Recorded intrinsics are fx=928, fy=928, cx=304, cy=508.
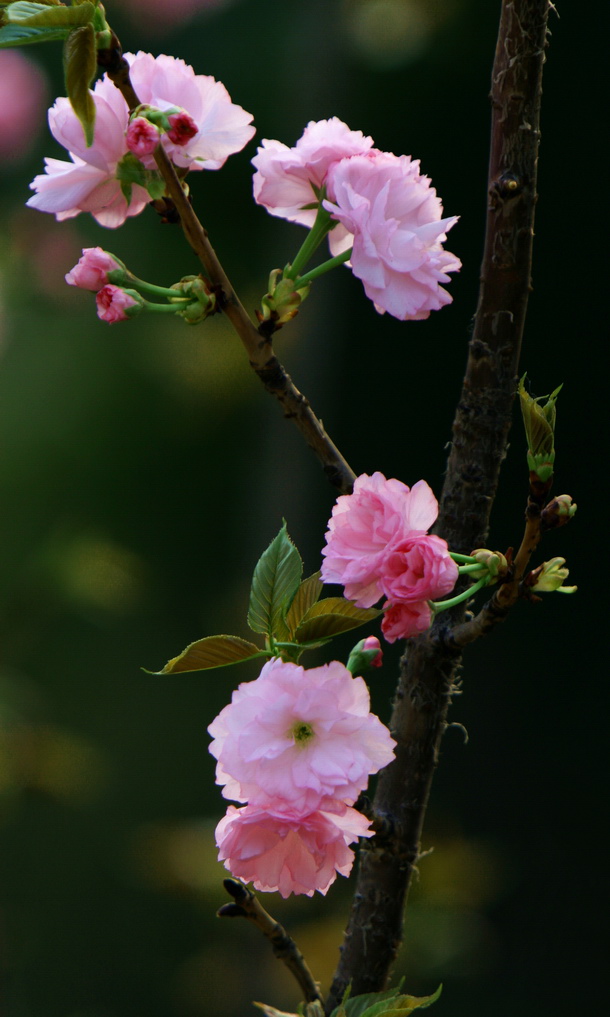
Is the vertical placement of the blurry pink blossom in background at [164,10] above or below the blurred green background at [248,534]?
above

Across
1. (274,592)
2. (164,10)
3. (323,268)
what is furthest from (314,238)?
(164,10)

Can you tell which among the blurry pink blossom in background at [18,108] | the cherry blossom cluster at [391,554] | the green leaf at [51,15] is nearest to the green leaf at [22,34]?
the green leaf at [51,15]

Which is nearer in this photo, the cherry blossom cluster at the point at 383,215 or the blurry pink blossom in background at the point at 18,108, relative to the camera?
the cherry blossom cluster at the point at 383,215

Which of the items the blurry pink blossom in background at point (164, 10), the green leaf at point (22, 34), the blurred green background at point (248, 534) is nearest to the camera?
the green leaf at point (22, 34)

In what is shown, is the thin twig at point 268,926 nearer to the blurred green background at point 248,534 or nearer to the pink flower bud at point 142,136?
the pink flower bud at point 142,136

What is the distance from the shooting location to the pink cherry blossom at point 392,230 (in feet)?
0.93

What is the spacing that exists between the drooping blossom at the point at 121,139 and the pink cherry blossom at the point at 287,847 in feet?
0.64

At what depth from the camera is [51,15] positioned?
0.24 meters

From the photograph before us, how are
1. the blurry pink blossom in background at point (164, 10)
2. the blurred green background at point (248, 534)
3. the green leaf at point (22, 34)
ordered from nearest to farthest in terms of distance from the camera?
the green leaf at point (22, 34)
the blurred green background at point (248, 534)
the blurry pink blossom in background at point (164, 10)

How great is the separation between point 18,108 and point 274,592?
971 mm

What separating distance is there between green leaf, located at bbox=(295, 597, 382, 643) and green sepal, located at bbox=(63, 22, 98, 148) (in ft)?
0.52

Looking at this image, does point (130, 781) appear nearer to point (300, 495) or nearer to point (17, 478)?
point (17, 478)

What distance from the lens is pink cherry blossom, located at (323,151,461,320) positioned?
11.2 inches

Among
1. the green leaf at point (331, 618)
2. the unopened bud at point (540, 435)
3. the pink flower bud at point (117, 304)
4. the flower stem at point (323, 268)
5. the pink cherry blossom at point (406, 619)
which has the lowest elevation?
the green leaf at point (331, 618)
